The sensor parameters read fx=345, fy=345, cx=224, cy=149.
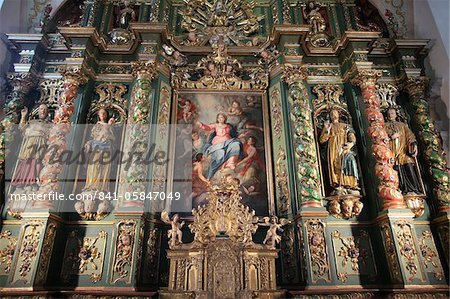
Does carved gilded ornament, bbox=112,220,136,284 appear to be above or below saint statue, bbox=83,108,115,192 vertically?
below

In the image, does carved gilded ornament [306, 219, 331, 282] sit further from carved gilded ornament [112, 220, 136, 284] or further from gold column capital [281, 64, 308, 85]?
gold column capital [281, 64, 308, 85]

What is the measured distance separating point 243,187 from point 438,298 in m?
3.92

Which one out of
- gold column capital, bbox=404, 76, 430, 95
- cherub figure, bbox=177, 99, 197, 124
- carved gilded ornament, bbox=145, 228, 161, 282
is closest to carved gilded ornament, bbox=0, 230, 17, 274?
carved gilded ornament, bbox=145, 228, 161, 282

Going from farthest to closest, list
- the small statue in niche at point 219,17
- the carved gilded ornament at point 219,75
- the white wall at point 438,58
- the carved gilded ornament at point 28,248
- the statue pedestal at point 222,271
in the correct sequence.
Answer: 1. the small statue in niche at point 219,17
2. the carved gilded ornament at point 219,75
3. the white wall at point 438,58
4. the carved gilded ornament at point 28,248
5. the statue pedestal at point 222,271

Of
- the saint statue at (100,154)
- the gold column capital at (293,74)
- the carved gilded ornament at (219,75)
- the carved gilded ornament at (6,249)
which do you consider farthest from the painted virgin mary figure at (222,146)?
the carved gilded ornament at (6,249)

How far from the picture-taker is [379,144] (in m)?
7.04

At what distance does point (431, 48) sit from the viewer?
28.7 ft

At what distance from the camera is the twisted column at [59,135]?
6.52 meters

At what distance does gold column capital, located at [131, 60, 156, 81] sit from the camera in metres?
7.92

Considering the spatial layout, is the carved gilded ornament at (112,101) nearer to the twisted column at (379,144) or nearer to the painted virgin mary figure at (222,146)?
the painted virgin mary figure at (222,146)

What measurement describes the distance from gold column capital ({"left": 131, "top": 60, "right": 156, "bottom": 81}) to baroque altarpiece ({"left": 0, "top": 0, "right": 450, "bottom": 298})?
4 centimetres

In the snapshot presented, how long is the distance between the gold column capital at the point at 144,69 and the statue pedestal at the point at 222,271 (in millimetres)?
4044

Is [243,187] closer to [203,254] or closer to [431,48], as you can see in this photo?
[203,254]

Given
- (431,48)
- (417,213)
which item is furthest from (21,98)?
(431,48)
